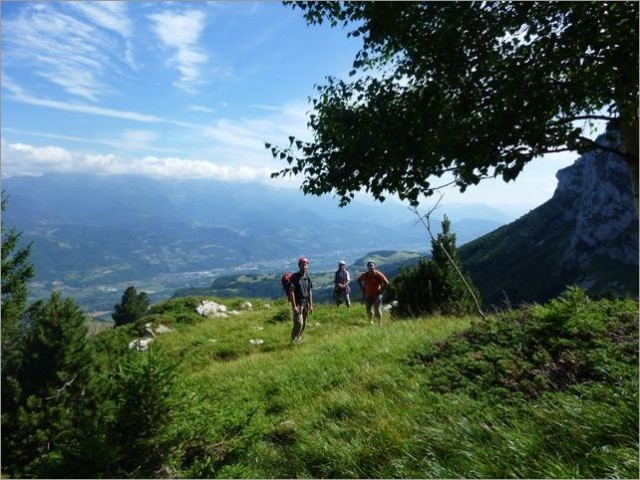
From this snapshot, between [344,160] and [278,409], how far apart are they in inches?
211

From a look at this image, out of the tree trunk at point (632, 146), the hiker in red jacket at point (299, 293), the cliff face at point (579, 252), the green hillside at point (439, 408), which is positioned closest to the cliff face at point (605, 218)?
the cliff face at point (579, 252)

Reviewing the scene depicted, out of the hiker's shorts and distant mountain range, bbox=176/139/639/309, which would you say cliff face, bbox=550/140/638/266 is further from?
the hiker's shorts

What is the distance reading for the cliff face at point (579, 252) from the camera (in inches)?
5236

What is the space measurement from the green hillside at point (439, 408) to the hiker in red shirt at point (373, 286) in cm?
538

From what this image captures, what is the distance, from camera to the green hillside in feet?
15.8

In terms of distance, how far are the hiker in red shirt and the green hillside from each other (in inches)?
212

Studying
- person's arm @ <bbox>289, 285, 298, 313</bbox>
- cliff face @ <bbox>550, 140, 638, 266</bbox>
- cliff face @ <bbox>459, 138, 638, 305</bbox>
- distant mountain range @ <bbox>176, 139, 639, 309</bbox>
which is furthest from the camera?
cliff face @ <bbox>550, 140, 638, 266</bbox>

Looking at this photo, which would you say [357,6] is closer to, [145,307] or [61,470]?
[61,470]

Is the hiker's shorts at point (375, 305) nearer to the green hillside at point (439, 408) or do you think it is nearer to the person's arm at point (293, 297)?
the person's arm at point (293, 297)

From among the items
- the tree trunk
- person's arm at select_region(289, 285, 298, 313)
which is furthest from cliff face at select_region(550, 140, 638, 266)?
the tree trunk

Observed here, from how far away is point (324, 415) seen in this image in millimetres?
7414

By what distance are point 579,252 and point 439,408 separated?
6496 inches

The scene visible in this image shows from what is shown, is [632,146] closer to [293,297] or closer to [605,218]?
[293,297]

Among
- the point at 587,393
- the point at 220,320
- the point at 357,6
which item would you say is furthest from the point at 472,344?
the point at 220,320
